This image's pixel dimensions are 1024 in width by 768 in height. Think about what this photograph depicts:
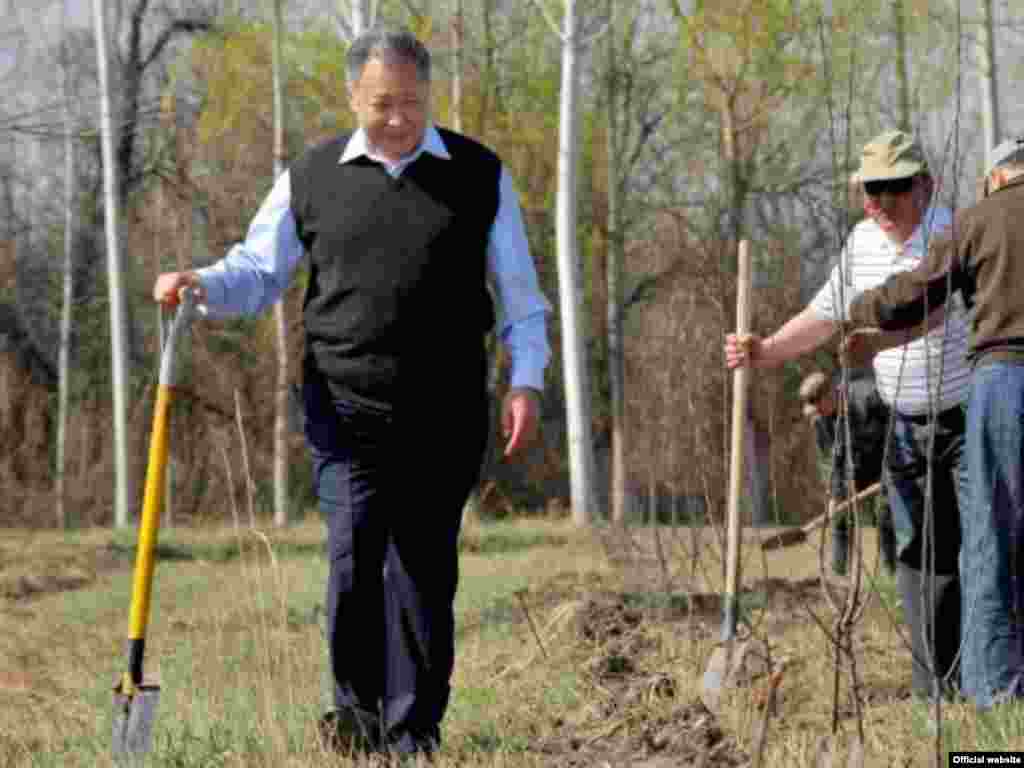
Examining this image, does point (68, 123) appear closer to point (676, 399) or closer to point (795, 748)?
point (676, 399)

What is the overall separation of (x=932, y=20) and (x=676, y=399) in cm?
1249

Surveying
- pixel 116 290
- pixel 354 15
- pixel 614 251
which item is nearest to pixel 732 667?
pixel 354 15

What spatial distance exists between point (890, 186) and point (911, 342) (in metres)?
0.48

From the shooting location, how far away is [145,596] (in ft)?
14.5

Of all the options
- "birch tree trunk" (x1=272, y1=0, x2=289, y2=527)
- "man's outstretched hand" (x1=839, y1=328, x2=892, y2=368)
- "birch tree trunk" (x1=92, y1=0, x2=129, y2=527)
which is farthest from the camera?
"birch tree trunk" (x1=92, y1=0, x2=129, y2=527)

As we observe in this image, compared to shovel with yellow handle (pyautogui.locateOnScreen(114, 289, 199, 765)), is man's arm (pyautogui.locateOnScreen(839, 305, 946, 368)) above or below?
above

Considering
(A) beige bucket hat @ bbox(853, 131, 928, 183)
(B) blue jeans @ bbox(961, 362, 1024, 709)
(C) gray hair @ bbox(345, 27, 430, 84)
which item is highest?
(C) gray hair @ bbox(345, 27, 430, 84)

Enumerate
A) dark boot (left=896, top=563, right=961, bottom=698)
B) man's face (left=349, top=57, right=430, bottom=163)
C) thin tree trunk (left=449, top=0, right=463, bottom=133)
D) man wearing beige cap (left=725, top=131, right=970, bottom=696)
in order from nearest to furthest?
man's face (left=349, top=57, right=430, bottom=163) → man wearing beige cap (left=725, top=131, right=970, bottom=696) → dark boot (left=896, top=563, right=961, bottom=698) → thin tree trunk (left=449, top=0, right=463, bottom=133)

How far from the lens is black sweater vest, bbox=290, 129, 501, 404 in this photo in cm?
468

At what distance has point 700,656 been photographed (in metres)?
6.00

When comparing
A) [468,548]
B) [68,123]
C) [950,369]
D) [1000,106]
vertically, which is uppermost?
[1000,106]

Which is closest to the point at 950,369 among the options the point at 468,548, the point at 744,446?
the point at 744,446

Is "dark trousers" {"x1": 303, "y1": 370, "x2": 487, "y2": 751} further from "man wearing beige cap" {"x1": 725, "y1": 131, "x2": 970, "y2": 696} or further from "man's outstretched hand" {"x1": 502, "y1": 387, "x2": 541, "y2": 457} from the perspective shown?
"man wearing beige cap" {"x1": 725, "y1": 131, "x2": 970, "y2": 696}

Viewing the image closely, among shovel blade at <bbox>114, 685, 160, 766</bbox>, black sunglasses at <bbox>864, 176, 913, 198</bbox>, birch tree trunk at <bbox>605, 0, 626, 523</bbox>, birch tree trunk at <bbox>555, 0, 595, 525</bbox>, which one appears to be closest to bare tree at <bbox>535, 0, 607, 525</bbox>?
birch tree trunk at <bbox>555, 0, 595, 525</bbox>
